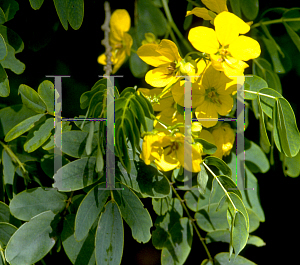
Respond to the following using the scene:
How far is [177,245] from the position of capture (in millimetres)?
842

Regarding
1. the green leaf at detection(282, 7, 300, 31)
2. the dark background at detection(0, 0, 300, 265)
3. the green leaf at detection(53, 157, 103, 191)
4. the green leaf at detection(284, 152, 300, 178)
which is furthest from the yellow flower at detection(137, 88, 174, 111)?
the green leaf at detection(282, 7, 300, 31)

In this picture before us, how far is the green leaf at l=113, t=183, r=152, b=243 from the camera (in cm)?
68

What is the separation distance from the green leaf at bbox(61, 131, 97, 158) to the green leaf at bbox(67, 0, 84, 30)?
0.89 feet

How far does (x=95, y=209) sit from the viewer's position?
68cm

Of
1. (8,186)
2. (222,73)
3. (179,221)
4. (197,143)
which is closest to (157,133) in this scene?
(197,143)

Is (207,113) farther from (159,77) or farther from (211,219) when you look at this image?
(211,219)

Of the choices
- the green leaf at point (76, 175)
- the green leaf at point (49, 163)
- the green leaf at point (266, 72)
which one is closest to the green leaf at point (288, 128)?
the green leaf at point (266, 72)

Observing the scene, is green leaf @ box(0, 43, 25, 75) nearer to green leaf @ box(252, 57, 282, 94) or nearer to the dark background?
the dark background

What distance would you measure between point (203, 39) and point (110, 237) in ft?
1.64

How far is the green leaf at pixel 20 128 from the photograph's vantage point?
2.31 feet

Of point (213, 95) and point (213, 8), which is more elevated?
point (213, 8)

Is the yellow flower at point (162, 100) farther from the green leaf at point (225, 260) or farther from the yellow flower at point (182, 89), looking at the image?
the green leaf at point (225, 260)

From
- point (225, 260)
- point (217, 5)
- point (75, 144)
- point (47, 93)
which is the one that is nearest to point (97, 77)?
point (47, 93)

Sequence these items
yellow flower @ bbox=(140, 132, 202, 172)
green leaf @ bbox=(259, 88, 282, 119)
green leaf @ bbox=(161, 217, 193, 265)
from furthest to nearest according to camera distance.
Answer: green leaf @ bbox=(161, 217, 193, 265) < green leaf @ bbox=(259, 88, 282, 119) < yellow flower @ bbox=(140, 132, 202, 172)
